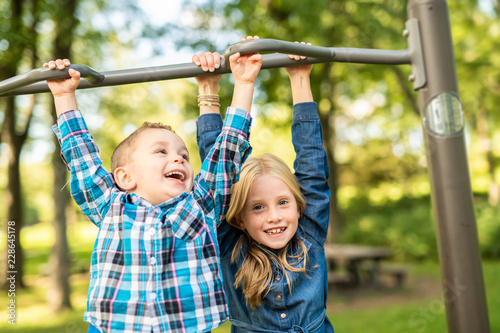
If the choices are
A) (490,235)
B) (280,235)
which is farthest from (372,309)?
(280,235)

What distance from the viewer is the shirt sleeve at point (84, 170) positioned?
59.4 inches

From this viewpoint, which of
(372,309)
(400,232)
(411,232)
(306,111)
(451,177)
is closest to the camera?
(451,177)

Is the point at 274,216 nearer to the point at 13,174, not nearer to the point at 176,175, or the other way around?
the point at 176,175

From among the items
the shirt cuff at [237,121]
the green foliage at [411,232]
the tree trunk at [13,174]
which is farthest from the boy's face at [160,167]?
the green foliage at [411,232]

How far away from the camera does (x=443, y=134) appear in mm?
1745

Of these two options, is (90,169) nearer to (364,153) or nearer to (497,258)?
(497,258)

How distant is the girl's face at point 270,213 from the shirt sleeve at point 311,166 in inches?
3.5

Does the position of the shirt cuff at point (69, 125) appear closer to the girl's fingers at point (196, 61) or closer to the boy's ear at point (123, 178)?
the boy's ear at point (123, 178)

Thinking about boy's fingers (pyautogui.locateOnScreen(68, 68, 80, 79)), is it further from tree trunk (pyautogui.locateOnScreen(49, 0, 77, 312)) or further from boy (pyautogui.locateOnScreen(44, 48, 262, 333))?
tree trunk (pyautogui.locateOnScreen(49, 0, 77, 312))

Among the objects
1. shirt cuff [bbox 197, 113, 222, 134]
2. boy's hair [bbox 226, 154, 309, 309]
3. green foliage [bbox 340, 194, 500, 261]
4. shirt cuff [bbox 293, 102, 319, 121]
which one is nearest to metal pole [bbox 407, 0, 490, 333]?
shirt cuff [bbox 293, 102, 319, 121]

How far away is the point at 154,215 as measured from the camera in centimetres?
146

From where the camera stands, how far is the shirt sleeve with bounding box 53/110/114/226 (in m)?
1.51

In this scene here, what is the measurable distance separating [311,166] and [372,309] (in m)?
5.00

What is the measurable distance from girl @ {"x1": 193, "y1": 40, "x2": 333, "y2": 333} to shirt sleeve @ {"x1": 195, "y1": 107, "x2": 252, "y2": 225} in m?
0.25
